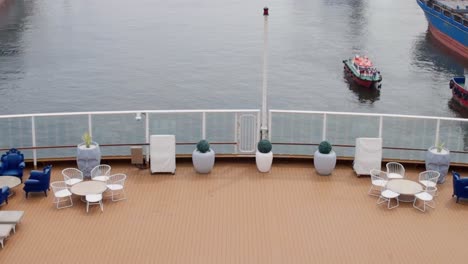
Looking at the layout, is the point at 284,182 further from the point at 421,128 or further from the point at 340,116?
the point at 421,128

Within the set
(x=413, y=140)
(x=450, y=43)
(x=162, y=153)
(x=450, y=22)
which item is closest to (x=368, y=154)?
(x=413, y=140)

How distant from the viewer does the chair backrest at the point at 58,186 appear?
15.4 metres

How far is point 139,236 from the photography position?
543 inches

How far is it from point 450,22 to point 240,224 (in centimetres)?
6666

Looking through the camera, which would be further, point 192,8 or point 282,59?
point 192,8

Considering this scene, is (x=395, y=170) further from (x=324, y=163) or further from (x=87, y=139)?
(x=87, y=139)

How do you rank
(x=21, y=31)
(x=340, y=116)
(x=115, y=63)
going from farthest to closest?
(x=21, y=31) → (x=115, y=63) → (x=340, y=116)

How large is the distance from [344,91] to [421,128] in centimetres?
3914

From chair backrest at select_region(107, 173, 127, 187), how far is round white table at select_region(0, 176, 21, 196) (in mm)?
2159

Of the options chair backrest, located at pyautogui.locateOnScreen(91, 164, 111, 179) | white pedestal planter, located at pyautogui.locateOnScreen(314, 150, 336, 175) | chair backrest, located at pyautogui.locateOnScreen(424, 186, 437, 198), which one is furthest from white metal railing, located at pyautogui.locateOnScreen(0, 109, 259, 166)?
chair backrest, located at pyautogui.locateOnScreen(424, 186, 437, 198)

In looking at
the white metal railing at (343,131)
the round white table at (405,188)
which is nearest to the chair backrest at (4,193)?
the white metal railing at (343,131)

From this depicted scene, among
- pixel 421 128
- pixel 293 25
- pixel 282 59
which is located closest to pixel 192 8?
pixel 293 25

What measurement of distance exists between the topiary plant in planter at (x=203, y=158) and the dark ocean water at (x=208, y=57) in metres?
34.0

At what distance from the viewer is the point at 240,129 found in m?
17.6
